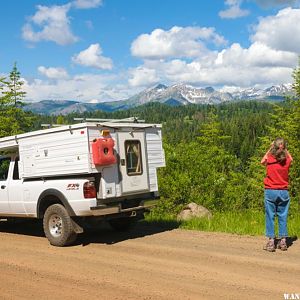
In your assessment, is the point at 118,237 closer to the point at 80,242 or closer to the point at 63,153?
the point at 80,242

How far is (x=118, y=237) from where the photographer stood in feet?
31.7

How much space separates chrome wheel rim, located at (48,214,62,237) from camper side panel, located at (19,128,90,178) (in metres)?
0.91

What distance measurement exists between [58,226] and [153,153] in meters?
2.62

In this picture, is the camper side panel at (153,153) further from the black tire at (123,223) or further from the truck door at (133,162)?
the black tire at (123,223)

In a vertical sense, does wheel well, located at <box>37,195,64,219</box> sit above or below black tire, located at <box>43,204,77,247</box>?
above

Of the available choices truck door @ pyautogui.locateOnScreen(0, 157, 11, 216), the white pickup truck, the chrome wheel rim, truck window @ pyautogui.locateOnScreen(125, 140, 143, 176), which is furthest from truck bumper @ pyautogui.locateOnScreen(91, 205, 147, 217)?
truck door @ pyautogui.locateOnScreen(0, 157, 11, 216)

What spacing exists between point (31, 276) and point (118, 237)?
3.26 meters

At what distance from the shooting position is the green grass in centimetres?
931

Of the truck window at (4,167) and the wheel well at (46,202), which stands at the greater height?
the truck window at (4,167)

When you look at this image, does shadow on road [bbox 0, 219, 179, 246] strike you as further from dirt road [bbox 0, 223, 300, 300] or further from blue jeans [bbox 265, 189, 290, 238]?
blue jeans [bbox 265, 189, 290, 238]

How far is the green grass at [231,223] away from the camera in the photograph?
30.6 feet

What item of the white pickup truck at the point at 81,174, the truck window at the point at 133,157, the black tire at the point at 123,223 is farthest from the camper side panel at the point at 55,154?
the black tire at the point at 123,223

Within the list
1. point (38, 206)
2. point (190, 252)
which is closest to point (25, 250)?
point (38, 206)

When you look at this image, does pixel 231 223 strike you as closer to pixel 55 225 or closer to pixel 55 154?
pixel 55 225
